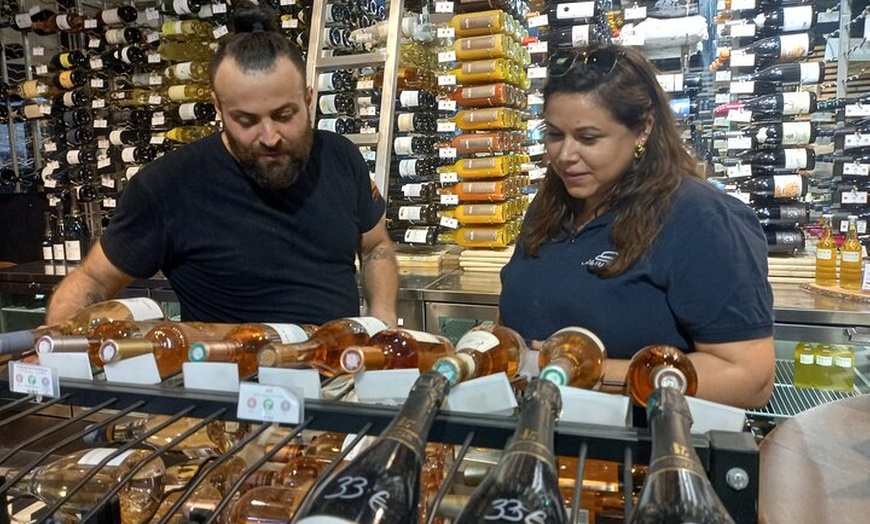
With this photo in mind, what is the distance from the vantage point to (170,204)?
80.7 inches

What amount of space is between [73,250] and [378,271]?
2984 millimetres

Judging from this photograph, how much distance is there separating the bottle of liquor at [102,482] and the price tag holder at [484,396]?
19.0 inches

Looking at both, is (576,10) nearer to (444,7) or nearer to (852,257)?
(444,7)

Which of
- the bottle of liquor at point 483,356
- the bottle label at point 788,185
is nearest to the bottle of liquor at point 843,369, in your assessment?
the bottle label at point 788,185

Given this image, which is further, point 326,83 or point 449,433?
point 326,83

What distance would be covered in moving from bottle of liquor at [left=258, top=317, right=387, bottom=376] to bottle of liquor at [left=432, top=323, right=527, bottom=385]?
0.52 ft

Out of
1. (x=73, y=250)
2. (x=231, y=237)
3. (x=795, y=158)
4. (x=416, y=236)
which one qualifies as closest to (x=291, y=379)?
(x=231, y=237)

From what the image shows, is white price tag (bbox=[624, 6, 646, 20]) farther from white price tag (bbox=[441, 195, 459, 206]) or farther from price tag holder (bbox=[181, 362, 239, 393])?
price tag holder (bbox=[181, 362, 239, 393])

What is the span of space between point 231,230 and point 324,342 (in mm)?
1062

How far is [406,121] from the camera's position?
146 inches

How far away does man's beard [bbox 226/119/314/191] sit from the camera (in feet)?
6.53

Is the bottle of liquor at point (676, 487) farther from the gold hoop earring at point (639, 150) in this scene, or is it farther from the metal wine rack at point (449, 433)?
the gold hoop earring at point (639, 150)

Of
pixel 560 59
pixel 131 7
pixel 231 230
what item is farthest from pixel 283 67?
pixel 131 7

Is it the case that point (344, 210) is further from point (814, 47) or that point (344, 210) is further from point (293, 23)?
point (814, 47)
